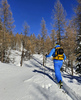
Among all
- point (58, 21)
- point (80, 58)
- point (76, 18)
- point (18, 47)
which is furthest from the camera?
point (18, 47)

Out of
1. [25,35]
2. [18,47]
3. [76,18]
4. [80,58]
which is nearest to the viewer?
[80,58]

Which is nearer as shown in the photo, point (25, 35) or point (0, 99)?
point (0, 99)

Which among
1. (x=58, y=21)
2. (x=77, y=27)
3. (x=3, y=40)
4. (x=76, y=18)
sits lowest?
(x=3, y=40)

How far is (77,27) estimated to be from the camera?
30.4 feet

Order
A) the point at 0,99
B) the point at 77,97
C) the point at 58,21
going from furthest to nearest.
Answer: the point at 58,21, the point at 77,97, the point at 0,99

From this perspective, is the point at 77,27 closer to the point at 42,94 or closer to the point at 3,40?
the point at 42,94

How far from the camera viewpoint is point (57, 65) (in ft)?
12.6

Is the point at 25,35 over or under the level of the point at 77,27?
over

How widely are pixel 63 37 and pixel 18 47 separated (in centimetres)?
5762

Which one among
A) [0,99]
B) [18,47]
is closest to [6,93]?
[0,99]

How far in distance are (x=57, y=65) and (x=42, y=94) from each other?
164cm

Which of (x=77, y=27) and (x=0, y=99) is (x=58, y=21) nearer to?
(x=77, y=27)

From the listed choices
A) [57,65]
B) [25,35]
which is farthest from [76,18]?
[25,35]

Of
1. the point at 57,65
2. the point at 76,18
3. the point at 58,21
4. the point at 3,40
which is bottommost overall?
the point at 57,65
